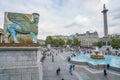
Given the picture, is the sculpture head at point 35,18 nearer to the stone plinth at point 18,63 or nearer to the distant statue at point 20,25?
the distant statue at point 20,25

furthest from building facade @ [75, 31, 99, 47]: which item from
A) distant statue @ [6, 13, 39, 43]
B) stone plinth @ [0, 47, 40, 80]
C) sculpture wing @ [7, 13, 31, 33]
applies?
stone plinth @ [0, 47, 40, 80]

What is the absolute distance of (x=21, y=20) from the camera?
458 inches

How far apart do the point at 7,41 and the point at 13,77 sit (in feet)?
10.3

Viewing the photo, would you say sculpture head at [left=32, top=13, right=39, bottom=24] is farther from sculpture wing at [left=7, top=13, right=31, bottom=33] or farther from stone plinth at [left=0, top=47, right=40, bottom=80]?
stone plinth at [left=0, top=47, right=40, bottom=80]

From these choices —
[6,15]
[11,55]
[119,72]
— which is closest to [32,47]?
[11,55]

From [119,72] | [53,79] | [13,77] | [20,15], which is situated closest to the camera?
[13,77]

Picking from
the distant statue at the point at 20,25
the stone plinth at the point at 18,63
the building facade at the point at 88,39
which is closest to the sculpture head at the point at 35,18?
the distant statue at the point at 20,25

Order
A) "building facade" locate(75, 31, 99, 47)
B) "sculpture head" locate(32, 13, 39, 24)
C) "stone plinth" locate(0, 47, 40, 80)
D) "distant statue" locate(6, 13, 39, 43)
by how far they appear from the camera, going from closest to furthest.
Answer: "stone plinth" locate(0, 47, 40, 80)
"distant statue" locate(6, 13, 39, 43)
"sculpture head" locate(32, 13, 39, 24)
"building facade" locate(75, 31, 99, 47)

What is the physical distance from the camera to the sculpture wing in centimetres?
1148

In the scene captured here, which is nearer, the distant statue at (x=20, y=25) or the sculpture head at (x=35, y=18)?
the distant statue at (x=20, y=25)

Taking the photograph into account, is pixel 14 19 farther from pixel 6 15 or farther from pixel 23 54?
pixel 23 54

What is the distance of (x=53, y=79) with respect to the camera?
677 inches

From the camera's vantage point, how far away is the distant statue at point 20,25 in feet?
37.6

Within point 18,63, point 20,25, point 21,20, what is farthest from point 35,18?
point 18,63
